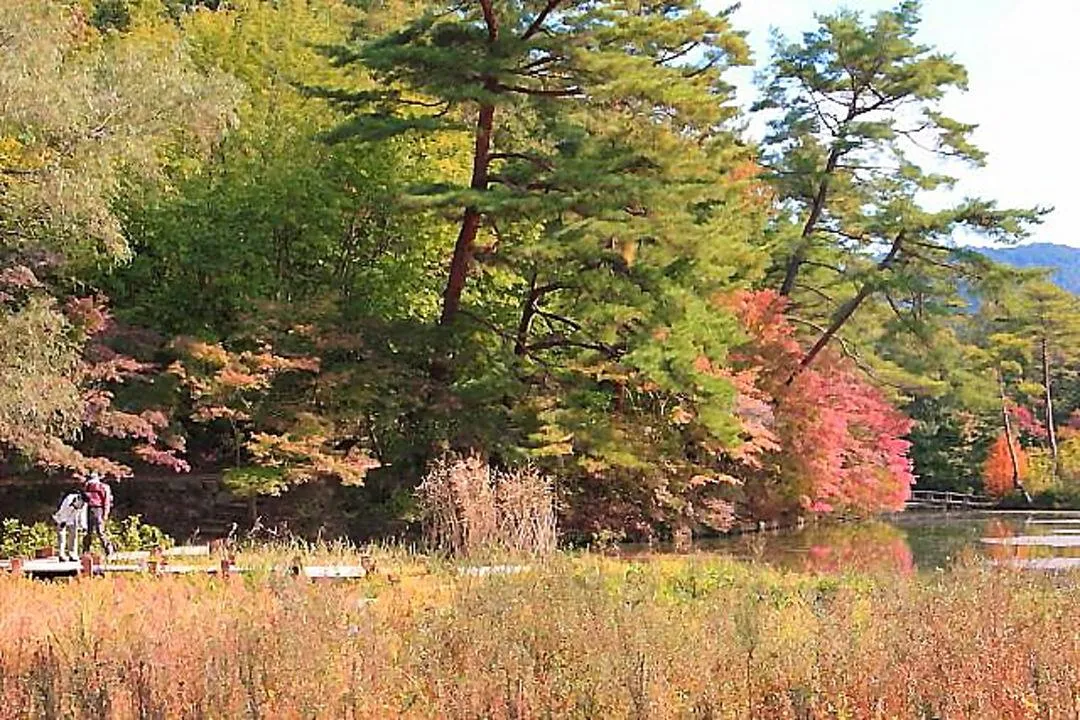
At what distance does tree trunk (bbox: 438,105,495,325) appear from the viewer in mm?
16719

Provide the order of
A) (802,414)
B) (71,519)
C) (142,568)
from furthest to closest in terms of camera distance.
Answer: (802,414) < (71,519) < (142,568)

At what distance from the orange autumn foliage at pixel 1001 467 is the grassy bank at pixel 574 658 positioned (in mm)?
33380

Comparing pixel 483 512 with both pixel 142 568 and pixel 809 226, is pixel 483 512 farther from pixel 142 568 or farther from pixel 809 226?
pixel 809 226

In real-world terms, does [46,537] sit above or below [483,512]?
below

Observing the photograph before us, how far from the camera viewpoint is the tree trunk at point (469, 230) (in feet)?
54.9

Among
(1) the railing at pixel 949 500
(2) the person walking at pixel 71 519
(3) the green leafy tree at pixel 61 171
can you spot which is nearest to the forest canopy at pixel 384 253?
(3) the green leafy tree at pixel 61 171

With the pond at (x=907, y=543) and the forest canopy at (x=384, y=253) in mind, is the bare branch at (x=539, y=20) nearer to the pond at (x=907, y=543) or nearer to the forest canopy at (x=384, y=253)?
the forest canopy at (x=384, y=253)

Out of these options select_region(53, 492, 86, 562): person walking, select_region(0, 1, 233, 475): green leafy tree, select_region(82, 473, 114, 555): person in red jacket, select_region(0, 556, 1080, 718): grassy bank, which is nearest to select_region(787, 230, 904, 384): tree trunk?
select_region(0, 1, 233, 475): green leafy tree

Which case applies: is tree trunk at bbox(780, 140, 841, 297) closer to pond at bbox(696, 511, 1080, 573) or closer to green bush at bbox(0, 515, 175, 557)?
pond at bbox(696, 511, 1080, 573)

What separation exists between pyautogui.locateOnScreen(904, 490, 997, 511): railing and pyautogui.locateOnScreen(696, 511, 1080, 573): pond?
660cm

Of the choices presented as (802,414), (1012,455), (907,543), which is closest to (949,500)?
(1012,455)

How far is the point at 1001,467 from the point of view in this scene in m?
38.5

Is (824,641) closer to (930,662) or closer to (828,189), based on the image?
(930,662)

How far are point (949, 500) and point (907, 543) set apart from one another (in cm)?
1881
